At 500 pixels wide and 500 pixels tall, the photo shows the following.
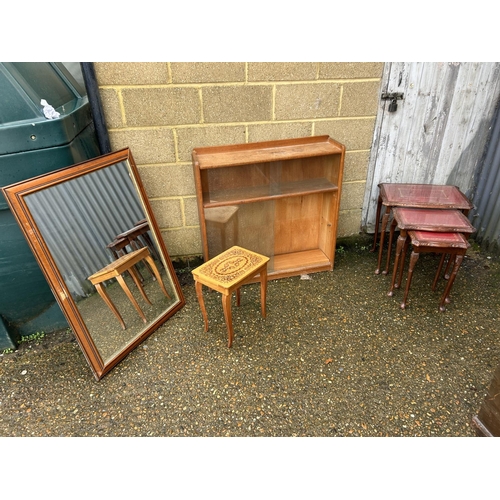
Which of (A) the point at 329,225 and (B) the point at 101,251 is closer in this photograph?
(B) the point at 101,251

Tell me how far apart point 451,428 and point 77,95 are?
269cm

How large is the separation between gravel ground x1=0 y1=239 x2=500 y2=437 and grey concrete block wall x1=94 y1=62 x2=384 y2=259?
34.6 inches

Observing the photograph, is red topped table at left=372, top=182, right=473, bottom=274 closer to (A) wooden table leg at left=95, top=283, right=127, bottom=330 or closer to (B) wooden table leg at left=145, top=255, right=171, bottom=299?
(B) wooden table leg at left=145, top=255, right=171, bottom=299

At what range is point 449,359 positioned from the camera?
195 centimetres

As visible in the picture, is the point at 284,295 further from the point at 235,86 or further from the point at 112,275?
the point at 235,86

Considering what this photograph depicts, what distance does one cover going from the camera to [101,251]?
78.0 inches

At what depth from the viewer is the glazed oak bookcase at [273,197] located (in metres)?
2.28

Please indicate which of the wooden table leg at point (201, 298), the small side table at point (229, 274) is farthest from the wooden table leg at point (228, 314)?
the wooden table leg at point (201, 298)

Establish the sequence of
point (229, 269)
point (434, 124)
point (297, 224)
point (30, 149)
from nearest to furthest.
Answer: point (30, 149)
point (229, 269)
point (434, 124)
point (297, 224)

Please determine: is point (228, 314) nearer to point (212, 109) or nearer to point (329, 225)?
point (329, 225)

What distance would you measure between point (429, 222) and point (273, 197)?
36.7 inches

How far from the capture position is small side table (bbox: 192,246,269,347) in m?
1.91

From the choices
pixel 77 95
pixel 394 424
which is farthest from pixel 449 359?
pixel 77 95

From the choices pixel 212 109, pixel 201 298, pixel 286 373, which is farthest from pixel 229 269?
pixel 212 109
